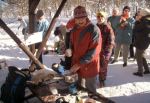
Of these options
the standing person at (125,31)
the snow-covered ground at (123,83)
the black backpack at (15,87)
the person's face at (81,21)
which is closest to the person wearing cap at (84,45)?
the person's face at (81,21)

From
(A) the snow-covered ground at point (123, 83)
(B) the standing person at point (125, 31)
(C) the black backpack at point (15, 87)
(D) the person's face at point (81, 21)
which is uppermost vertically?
(D) the person's face at point (81, 21)

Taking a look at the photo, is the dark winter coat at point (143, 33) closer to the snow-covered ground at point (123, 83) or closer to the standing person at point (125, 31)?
the snow-covered ground at point (123, 83)

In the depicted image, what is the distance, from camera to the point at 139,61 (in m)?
8.28

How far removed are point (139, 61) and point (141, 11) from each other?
1151 mm

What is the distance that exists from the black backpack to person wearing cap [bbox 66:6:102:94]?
0.97m

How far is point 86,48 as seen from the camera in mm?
5160

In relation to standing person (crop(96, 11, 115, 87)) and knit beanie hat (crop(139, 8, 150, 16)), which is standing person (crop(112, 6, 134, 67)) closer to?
knit beanie hat (crop(139, 8, 150, 16))

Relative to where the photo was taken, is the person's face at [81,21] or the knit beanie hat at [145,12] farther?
the knit beanie hat at [145,12]

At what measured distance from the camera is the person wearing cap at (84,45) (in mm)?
5098

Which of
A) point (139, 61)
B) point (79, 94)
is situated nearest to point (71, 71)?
point (79, 94)

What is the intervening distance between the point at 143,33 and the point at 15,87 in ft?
11.8

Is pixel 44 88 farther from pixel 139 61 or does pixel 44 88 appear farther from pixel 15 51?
pixel 15 51

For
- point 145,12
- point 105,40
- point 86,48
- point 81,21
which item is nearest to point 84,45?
point 86,48

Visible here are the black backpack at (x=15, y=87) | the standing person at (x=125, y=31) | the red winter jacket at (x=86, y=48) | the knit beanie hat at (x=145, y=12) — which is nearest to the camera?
the red winter jacket at (x=86, y=48)
